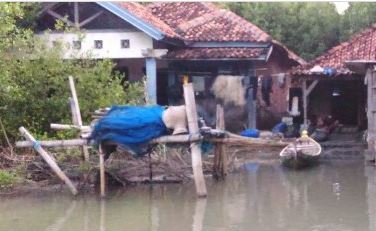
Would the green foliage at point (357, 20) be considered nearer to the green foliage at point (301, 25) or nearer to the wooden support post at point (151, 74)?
the green foliage at point (301, 25)

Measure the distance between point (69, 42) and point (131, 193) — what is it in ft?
18.9

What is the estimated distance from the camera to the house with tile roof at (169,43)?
18422 millimetres

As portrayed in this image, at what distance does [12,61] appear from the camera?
15.9 m

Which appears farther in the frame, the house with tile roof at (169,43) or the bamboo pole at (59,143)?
the house with tile roof at (169,43)

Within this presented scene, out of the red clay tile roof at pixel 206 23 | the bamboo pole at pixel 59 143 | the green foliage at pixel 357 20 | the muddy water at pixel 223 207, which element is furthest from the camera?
the green foliage at pixel 357 20

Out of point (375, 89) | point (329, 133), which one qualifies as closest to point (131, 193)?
point (375, 89)

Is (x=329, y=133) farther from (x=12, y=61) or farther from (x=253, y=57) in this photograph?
(x=12, y=61)

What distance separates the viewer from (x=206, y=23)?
20.9m

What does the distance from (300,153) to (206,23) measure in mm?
6261

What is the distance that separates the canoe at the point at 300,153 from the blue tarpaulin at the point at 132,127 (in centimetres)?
436

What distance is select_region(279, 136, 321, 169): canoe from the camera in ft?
53.2

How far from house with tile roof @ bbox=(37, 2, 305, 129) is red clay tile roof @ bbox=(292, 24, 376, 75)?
4.27 ft

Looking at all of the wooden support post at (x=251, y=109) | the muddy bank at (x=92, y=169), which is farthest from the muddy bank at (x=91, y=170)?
the wooden support post at (x=251, y=109)

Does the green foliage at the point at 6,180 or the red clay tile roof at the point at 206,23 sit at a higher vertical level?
the red clay tile roof at the point at 206,23
